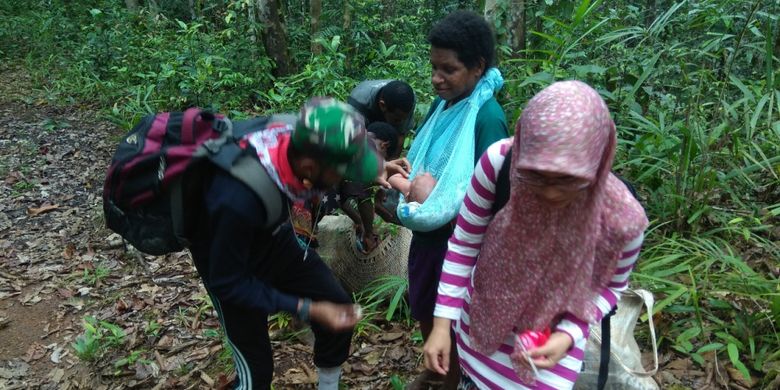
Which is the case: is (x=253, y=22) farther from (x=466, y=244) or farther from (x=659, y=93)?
(x=466, y=244)

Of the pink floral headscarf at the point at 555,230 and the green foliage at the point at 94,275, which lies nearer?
the pink floral headscarf at the point at 555,230

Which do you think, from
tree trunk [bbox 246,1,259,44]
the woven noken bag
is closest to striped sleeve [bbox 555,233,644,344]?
the woven noken bag

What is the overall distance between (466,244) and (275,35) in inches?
252

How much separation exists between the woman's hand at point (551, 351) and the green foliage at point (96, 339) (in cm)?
285

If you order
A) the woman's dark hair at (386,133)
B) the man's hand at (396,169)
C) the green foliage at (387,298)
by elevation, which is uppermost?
the man's hand at (396,169)

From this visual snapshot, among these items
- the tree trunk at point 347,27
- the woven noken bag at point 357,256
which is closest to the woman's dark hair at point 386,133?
the woven noken bag at point 357,256

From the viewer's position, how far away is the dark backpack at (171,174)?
1854 mm

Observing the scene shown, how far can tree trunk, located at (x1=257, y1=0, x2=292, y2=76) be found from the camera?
738 cm

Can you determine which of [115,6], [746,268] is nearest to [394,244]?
[746,268]

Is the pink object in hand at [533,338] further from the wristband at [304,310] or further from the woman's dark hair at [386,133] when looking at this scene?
the woman's dark hair at [386,133]

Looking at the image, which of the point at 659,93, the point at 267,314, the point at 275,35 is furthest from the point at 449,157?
the point at 275,35

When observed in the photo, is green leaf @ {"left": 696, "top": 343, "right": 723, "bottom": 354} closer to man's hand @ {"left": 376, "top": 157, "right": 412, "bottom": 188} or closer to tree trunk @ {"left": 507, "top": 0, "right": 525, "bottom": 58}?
man's hand @ {"left": 376, "top": 157, "right": 412, "bottom": 188}

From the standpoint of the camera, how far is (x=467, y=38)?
7.52ft

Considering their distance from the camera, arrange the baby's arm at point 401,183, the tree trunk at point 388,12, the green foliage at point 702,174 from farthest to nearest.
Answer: the tree trunk at point 388,12
the green foliage at point 702,174
the baby's arm at point 401,183
